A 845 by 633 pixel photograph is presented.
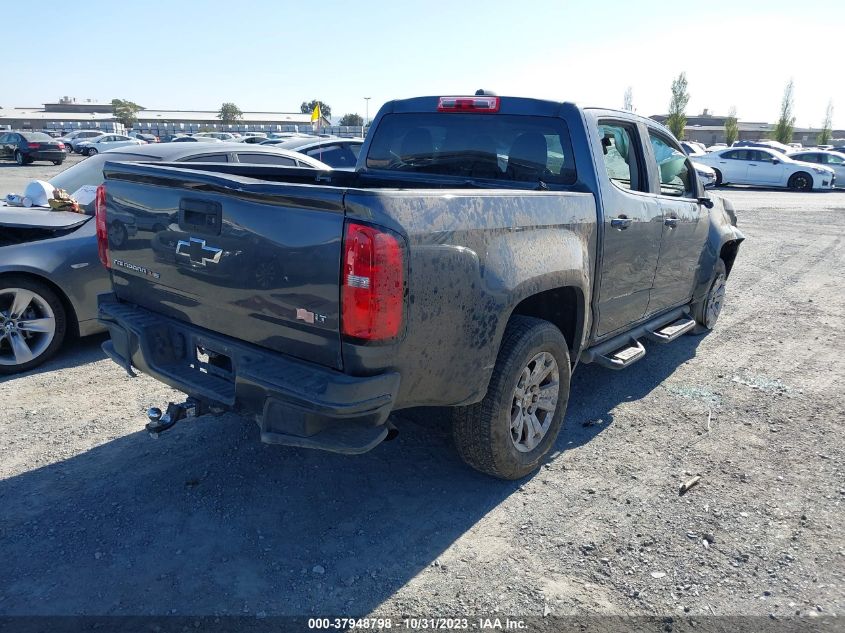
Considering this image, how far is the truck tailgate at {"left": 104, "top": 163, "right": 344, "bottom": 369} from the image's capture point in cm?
259

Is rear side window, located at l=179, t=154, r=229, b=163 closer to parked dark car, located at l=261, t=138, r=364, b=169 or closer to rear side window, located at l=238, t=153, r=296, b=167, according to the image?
rear side window, located at l=238, t=153, r=296, b=167

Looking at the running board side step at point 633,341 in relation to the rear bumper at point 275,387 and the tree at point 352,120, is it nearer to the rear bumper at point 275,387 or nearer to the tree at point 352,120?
the rear bumper at point 275,387

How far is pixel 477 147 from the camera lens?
427cm

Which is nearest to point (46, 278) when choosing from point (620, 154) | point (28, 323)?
point (28, 323)

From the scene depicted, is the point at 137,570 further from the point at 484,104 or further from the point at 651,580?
the point at 484,104

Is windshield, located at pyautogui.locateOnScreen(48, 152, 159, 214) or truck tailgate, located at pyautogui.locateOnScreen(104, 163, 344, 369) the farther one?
windshield, located at pyautogui.locateOnScreen(48, 152, 159, 214)

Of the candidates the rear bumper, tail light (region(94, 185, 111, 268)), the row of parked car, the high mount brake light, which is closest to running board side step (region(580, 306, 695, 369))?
the high mount brake light

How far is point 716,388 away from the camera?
16.7ft

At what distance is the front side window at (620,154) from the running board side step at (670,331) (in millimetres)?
1145

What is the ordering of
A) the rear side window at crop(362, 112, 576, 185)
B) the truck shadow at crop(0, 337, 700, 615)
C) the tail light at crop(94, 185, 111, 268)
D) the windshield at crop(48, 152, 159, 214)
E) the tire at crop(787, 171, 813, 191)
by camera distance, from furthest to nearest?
the tire at crop(787, 171, 813, 191), the windshield at crop(48, 152, 159, 214), the rear side window at crop(362, 112, 576, 185), the tail light at crop(94, 185, 111, 268), the truck shadow at crop(0, 337, 700, 615)

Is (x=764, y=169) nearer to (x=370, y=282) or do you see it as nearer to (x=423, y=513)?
(x=423, y=513)

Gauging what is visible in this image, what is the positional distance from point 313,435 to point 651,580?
163cm

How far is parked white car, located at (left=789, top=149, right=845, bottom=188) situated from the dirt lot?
84.9 ft

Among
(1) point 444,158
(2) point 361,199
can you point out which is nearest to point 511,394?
(2) point 361,199
